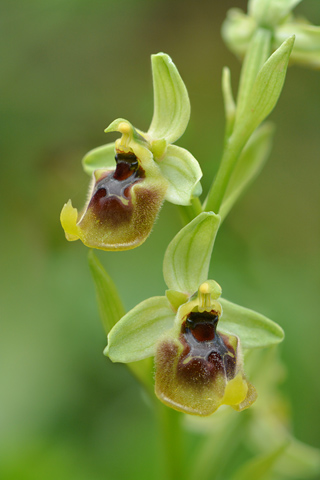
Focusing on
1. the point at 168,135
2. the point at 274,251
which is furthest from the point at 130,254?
the point at 168,135

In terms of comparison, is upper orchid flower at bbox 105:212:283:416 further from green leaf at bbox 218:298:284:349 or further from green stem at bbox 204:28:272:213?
green stem at bbox 204:28:272:213

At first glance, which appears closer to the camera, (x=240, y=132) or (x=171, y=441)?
(x=240, y=132)

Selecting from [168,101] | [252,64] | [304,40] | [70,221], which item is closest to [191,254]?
[70,221]

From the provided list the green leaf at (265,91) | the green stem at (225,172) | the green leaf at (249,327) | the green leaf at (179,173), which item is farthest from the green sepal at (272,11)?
the green leaf at (249,327)

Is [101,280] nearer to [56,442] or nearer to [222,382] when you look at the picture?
[222,382]

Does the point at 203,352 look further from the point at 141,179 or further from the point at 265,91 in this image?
the point at 265,91

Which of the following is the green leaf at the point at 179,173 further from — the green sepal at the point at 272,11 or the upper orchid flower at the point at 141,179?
the green sepal at the point at 272,11
